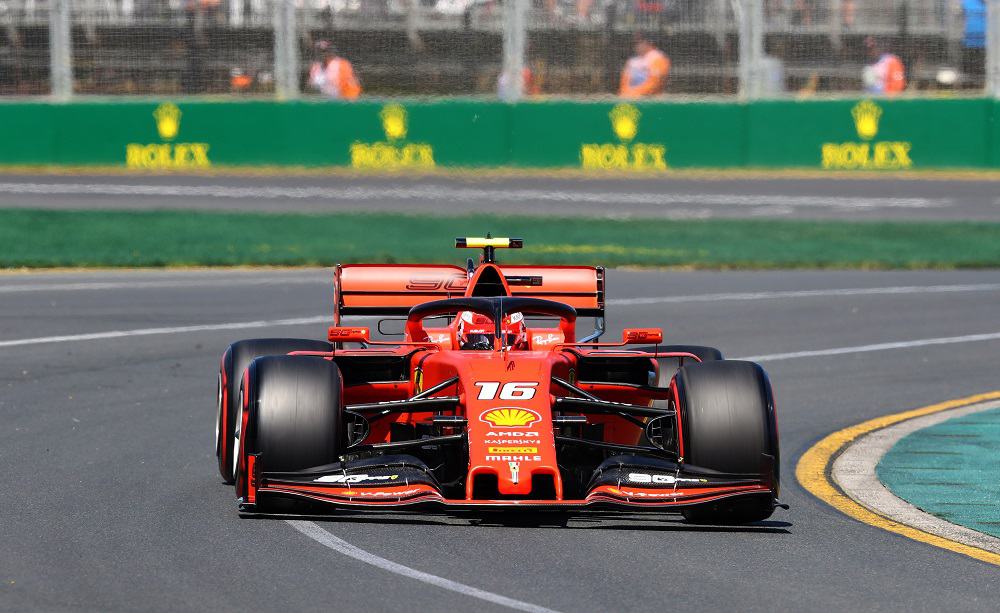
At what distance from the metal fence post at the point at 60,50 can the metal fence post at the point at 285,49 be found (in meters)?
3.55

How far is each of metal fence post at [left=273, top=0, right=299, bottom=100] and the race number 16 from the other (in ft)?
75.7

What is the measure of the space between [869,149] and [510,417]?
80.7ft

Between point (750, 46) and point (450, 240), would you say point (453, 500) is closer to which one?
point (450, 240)

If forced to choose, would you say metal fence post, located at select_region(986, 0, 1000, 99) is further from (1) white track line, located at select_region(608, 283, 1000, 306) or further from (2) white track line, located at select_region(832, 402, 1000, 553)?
(2) white track line, located at select_region(832, 402, 1000, 553)

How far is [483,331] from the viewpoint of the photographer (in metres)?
10.2

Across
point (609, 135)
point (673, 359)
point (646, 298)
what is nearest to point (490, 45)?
point (609, 135)

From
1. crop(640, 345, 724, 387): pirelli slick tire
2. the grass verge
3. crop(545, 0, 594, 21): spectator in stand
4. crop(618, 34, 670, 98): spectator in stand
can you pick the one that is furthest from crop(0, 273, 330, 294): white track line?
crop(618, 34, 670, 98): spectator in stand

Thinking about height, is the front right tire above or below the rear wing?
below

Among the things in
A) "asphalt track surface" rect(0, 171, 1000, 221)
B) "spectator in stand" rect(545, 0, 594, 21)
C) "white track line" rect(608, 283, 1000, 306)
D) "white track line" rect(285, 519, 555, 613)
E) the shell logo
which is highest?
"spectator in stand" rect(545, 0, 594, 21)

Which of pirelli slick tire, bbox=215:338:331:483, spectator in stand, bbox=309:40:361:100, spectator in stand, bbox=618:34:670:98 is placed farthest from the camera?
spectator in stand, bbox=618:34:670:98

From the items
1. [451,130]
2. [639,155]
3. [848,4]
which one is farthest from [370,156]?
[848,4]

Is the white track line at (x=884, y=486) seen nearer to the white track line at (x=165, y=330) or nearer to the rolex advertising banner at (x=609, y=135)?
the white track line at (x=165, y=330)

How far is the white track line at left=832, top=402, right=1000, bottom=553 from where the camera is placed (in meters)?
8.94

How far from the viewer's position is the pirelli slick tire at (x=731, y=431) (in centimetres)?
880
